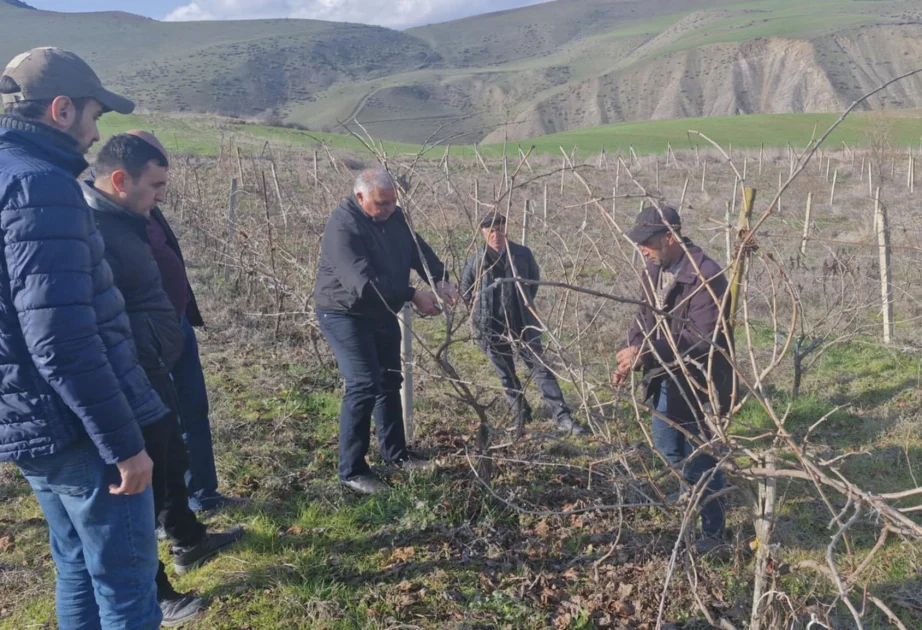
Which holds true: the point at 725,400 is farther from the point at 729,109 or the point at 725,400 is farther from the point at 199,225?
the point at 729,109

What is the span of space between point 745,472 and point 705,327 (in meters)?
1.10

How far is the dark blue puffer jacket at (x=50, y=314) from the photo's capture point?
5.42ft

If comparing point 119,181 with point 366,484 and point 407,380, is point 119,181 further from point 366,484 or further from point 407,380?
point 407,380

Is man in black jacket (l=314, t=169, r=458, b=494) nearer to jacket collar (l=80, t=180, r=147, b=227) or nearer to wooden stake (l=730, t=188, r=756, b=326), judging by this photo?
jacket collar (l=80, t=180, r=147, b=227)

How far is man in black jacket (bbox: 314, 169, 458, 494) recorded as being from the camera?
330cm

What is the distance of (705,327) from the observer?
2805 millimetres

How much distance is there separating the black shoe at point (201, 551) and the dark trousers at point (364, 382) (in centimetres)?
71

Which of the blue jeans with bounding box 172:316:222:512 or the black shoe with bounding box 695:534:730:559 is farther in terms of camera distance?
the blue jeans with bounding box 172:316:222:512

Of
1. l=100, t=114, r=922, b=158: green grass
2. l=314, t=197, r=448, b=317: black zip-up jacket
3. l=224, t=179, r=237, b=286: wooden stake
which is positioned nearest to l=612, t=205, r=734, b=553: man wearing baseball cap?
l=314, t=197, r=448, b=317: black zip-up jacket

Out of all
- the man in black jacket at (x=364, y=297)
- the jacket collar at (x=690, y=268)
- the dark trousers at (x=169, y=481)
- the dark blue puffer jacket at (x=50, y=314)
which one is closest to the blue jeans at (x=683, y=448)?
the jacket collar at (x=690, y=268)

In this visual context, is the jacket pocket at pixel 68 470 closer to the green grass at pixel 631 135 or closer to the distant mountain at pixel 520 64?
the green grass at pixel 631 135

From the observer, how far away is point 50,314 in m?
1.66

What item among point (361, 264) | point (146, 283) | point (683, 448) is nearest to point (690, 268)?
point (683, 448)

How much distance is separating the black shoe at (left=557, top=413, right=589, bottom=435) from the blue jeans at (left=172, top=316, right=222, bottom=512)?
2307 mm
